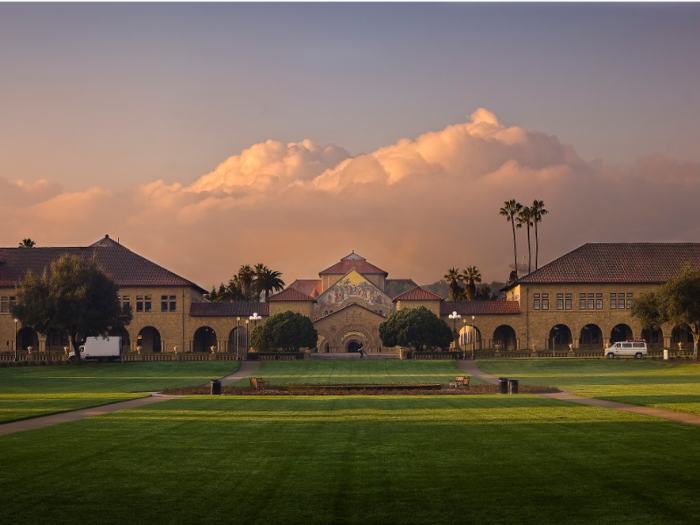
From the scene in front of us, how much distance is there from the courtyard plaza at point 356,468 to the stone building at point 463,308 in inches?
2394

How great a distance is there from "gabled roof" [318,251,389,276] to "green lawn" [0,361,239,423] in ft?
148

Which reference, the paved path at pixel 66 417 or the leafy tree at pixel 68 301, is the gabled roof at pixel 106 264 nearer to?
the leafy tree at pixel 68 301

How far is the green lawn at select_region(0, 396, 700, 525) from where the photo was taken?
34.6ft

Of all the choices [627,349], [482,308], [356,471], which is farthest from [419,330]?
[356,471]

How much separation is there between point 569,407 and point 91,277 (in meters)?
51.6

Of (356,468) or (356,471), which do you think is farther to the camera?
(356,468)

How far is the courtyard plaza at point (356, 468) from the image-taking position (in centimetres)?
1059

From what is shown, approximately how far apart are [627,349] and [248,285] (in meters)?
61.3

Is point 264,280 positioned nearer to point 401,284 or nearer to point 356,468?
point 401,284

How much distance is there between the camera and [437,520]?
10164 mm

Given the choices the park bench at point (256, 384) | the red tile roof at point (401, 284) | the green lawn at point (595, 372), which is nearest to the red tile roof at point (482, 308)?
the green lawn at point (595, 372)

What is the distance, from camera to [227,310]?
278 ft

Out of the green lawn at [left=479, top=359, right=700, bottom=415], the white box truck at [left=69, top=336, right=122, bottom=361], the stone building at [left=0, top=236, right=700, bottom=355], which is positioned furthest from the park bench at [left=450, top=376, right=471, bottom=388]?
the stone building at [left=0, top=236, right=700, bottom=355]

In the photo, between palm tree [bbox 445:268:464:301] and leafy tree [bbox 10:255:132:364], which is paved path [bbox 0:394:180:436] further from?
palm tree [bbox 445:268:464:301]
